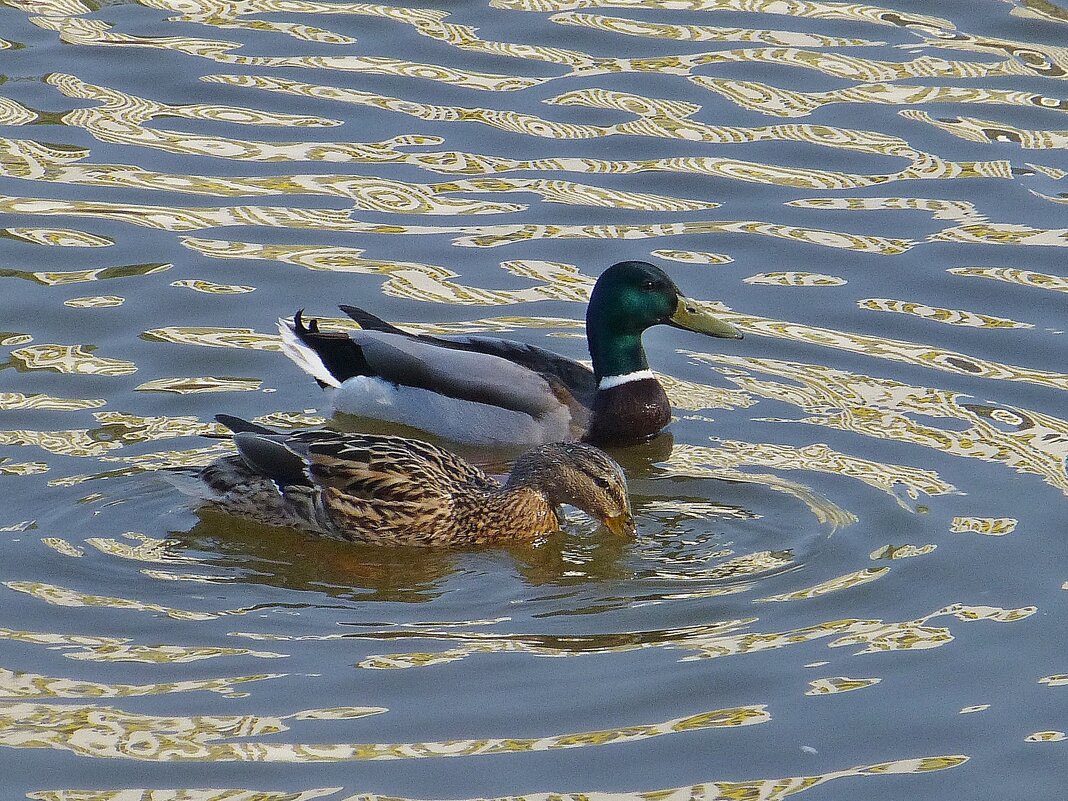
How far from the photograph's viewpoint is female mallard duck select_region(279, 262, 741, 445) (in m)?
9.88

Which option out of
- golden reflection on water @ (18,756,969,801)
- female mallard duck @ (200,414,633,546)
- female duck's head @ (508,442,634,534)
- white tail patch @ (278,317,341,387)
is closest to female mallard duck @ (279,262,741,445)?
white tail patch @ (278,317,341,387)

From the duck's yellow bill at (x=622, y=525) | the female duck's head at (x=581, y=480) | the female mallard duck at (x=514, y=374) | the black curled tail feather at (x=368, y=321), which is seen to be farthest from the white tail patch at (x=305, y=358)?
the duck's yellow bill at (x=622, y=525)

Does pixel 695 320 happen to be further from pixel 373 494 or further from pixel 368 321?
pixel 373 494

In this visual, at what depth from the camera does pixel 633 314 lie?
10305 mm

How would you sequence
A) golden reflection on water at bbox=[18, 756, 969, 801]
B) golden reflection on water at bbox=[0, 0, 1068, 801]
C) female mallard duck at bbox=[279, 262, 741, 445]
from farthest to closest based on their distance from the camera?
female mallard duck at bbox=[279, 262, 741, 445] → golden reflection on water at bbox=[0, 0, 1068, 801] → golden reflection on water at bbox=[18, 756, 969, 801]

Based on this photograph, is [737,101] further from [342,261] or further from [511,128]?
[342,261]

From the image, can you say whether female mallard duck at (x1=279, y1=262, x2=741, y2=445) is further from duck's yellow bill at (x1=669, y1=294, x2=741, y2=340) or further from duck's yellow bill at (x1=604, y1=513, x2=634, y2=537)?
duck's yellow bill at (x1=604, y1=513, x2=634, y2=537)

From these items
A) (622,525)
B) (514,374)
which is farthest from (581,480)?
(514,374)

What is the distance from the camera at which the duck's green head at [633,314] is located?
10.2 metres

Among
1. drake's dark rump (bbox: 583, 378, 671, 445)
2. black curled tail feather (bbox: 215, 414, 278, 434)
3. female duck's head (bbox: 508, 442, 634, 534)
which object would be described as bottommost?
drake's dark rump (bbox: 583, 378, 671, 445)

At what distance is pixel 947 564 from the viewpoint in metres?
7.81

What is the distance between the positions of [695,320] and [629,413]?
0.77m

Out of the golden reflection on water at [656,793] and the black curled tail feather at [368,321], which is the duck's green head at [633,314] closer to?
the black curled tail feather at [368,321]

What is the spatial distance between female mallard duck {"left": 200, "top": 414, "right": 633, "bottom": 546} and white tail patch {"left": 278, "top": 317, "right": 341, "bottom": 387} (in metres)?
1.52
